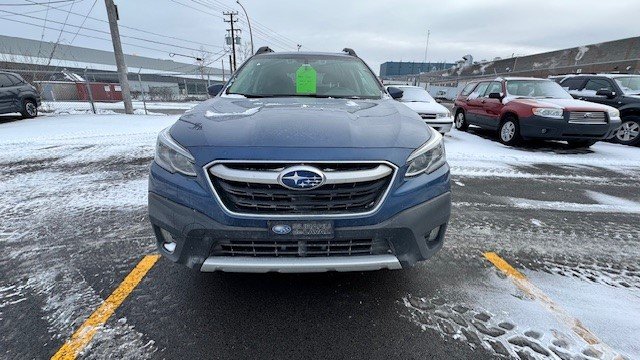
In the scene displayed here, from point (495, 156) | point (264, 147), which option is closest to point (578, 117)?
point (495, 156)

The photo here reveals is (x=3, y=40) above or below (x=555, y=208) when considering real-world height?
above

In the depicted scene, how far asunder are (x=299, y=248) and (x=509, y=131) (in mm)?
8064

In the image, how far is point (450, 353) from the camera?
6.04 feet

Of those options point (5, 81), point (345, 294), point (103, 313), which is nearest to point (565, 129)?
point (345, 294)

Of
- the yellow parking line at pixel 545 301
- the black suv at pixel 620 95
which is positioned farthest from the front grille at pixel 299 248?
the black suv at pixel 620 95

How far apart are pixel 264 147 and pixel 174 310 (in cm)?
124

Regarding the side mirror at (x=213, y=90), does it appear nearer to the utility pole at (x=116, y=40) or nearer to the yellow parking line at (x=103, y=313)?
the yellow parking line at (x=103, y=313)

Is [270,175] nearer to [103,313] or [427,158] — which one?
[427,158]

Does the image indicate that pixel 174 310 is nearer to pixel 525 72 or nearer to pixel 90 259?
pixel 90 259

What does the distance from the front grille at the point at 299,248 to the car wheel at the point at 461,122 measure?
987 centimetres

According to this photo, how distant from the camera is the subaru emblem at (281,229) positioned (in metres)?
1.76

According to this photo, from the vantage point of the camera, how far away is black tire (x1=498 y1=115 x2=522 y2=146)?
26.0 feet

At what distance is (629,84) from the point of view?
898cm

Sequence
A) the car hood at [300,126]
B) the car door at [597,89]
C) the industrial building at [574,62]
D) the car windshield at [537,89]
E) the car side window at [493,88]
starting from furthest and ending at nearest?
the industrial building at [574,62] → the car side window at [493,88] → the car door at [597,89] → the car windshield at [537,89] → the car hood at [300,126]
